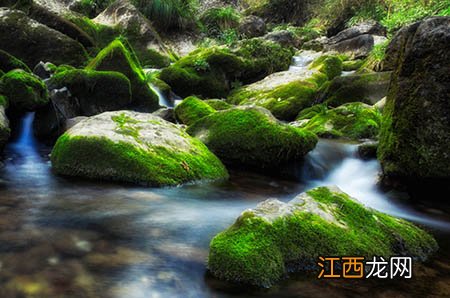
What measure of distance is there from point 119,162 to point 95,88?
4284 millimetres

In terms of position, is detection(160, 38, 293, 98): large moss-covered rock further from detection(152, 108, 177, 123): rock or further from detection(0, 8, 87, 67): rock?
detection(152, 108, 177, 123): rock

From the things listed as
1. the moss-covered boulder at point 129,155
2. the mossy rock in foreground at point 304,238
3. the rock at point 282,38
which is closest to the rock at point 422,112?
the mossy rock in foreground at point 304,238

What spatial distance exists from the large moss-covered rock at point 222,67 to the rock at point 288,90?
79 cm

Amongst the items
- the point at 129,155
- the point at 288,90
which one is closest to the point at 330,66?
the point at 288,90

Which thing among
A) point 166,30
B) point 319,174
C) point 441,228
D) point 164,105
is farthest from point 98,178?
point 166,30

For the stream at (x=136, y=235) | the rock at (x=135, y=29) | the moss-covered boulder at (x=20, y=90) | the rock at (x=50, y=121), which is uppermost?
the rock at (x=135, y=29)

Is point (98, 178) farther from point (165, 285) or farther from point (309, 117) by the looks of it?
point (309, 117)

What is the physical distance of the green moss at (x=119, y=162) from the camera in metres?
5.66

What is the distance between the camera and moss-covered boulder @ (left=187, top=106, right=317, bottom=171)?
7207 millimetres

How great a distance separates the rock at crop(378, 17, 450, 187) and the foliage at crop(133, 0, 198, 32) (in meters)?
15.6

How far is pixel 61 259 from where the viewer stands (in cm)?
321

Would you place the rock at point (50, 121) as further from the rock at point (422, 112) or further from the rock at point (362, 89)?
the rock at point (362, 89)

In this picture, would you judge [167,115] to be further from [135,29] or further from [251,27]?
[251,27]

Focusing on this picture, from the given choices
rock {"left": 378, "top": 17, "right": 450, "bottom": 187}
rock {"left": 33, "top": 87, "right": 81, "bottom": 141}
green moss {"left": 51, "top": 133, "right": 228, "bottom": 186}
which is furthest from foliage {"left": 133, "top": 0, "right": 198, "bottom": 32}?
rock {"left": 378, "top": 17, "right": 450, "bottom": 187}
